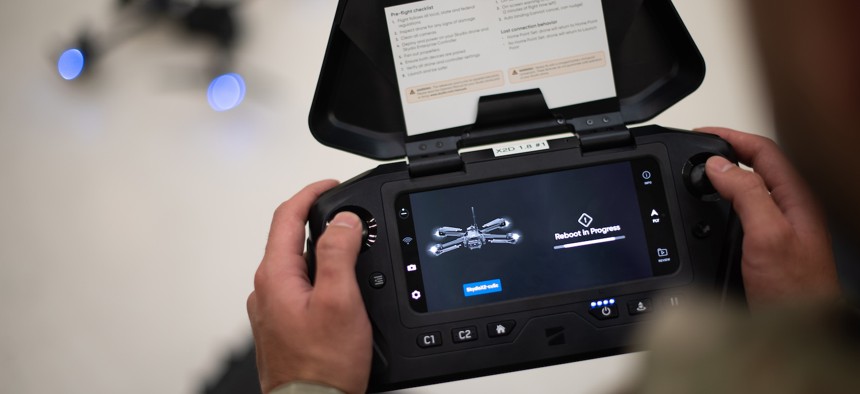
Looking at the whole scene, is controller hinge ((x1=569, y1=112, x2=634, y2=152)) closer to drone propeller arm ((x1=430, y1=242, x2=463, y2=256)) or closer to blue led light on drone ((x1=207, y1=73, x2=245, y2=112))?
drone propeller arm ((x1=430, y1=242, x2=463, y2=256))

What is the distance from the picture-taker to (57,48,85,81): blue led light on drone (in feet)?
5.71

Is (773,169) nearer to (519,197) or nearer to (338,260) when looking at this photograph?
(519,197)

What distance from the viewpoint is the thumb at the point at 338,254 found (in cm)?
88

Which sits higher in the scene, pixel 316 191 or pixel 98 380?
pixel 316 191

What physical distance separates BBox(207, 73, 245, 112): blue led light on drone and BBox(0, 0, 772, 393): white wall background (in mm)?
24

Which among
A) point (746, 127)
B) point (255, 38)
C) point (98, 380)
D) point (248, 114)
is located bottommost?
point (98, 380)

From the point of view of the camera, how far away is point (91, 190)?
165cm

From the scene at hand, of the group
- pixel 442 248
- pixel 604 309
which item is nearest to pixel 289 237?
pixel 442 248

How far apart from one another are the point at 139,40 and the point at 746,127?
1471 millimetres

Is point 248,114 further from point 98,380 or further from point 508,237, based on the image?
point 508,237

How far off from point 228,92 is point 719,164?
1.15 m

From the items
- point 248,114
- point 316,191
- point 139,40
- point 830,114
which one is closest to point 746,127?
point 316,191

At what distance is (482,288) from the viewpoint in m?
0.96

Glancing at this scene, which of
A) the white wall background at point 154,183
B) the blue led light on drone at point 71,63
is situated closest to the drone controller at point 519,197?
the white wall background at point 154,183
